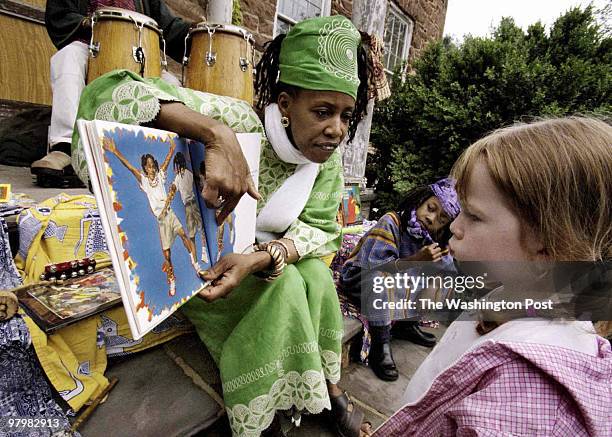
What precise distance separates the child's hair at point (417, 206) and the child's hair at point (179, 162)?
5.90ft

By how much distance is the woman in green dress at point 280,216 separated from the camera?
3.07 feet

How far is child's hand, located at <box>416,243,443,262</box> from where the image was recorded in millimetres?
2066

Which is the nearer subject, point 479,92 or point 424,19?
point 479,92

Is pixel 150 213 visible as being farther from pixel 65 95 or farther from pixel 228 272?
pixel 65 95

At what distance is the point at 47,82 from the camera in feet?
10.4

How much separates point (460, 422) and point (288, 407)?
2.37 ft

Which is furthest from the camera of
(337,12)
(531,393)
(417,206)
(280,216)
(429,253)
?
(337,12)

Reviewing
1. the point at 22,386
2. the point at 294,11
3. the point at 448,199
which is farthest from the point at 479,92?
the point at 22,386

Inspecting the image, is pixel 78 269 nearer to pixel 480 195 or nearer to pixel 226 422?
pixel 226 422

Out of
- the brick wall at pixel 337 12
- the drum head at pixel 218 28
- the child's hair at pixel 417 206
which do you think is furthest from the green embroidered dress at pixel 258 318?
the brick wall at pixel 337 12

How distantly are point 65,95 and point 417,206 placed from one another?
248cm

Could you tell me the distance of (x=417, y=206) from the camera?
2.33 metres

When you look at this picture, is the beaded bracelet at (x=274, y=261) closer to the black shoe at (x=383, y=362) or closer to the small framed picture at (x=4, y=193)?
the black shoe at (x=383, y=362)

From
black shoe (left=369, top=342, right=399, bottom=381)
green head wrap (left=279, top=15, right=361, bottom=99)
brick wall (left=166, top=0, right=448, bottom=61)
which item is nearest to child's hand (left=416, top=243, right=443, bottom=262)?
black shoe (left=369, top=342, right=399, bottom=381)
